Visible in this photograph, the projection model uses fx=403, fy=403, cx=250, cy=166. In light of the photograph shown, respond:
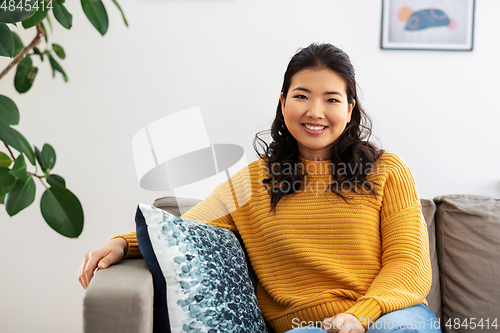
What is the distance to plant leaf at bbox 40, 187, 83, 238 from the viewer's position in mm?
970

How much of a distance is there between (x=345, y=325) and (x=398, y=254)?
0.88 feet

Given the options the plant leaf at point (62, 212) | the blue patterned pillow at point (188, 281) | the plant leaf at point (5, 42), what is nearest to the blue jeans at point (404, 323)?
the blue patterned pillow at point (188, 281)

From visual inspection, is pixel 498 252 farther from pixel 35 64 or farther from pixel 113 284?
pixel 35 64

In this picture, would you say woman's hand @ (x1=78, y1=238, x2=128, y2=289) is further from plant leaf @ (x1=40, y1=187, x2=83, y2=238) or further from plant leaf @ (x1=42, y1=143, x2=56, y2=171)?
plant leaf @ (x1=42, y1=143, x2=56, y2=171)

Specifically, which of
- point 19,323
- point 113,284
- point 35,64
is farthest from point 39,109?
point 113,284

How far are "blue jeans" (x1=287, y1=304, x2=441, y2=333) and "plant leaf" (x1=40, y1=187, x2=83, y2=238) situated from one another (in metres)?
0.56

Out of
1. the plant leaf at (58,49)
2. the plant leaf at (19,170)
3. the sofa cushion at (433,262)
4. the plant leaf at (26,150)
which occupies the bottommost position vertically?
the sofa cushion at (433,262)

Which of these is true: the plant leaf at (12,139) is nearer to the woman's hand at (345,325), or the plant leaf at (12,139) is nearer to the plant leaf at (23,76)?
the plant leaf at (23,76)

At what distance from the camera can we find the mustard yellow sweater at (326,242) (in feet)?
3.53

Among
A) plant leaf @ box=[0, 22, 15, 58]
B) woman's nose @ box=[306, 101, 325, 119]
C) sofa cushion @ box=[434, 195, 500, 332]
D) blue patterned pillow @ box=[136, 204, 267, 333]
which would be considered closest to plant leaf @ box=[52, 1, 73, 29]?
plant leaf @ box=[0, 22, 15, 58]

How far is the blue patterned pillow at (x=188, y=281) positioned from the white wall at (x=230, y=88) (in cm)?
84

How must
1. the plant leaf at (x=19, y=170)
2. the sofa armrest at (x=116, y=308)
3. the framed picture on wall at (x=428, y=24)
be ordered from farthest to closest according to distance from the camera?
the framed picture on wall at (x=428, y=24) → the plant leaf at (x=19, y=170) → the sofa armrest at (x=116, y=308)

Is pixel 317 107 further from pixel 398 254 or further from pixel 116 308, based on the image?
pixel 116 308

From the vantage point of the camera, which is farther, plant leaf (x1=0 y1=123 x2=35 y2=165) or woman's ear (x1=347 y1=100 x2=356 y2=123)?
woman's ear (x1=347 y1=100 x2=356 y2=123)
